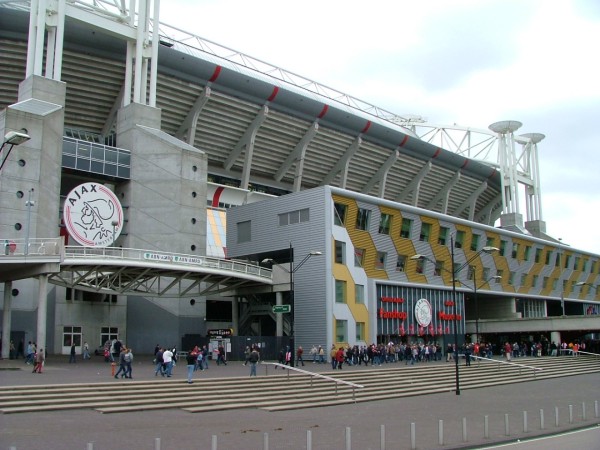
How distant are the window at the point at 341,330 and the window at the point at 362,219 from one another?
7.73 m

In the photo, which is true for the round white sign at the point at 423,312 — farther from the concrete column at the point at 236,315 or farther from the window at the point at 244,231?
the window at the point at 244,231

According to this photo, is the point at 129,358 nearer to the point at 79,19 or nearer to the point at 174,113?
the point at 79,19

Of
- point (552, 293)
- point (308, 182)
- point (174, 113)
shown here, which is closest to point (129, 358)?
point (174, 113)

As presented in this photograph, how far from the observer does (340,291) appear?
1938 inches

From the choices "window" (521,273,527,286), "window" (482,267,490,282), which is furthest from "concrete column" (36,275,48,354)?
"window" (521,273,527,286)

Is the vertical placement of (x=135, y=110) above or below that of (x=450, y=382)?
above

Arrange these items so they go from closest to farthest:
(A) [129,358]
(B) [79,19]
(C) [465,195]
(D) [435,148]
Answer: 1. (A) [129,358]
2. (B) [79,19]
3. (D) [435,148]
4. (C) [465,195]

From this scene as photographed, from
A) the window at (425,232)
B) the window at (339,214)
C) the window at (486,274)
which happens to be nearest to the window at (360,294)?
the window at (339,214)

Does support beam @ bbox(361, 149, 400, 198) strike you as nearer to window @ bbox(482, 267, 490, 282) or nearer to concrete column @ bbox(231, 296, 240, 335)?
window @ bbox(482, 267, 490, 282)

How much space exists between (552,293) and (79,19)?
5624cm

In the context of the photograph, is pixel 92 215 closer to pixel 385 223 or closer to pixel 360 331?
pixel 360 331

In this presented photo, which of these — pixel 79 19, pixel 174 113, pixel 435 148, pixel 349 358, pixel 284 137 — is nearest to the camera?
pixel 349 358

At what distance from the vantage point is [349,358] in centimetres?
4259

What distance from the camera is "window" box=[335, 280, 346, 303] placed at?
48.9 metres
